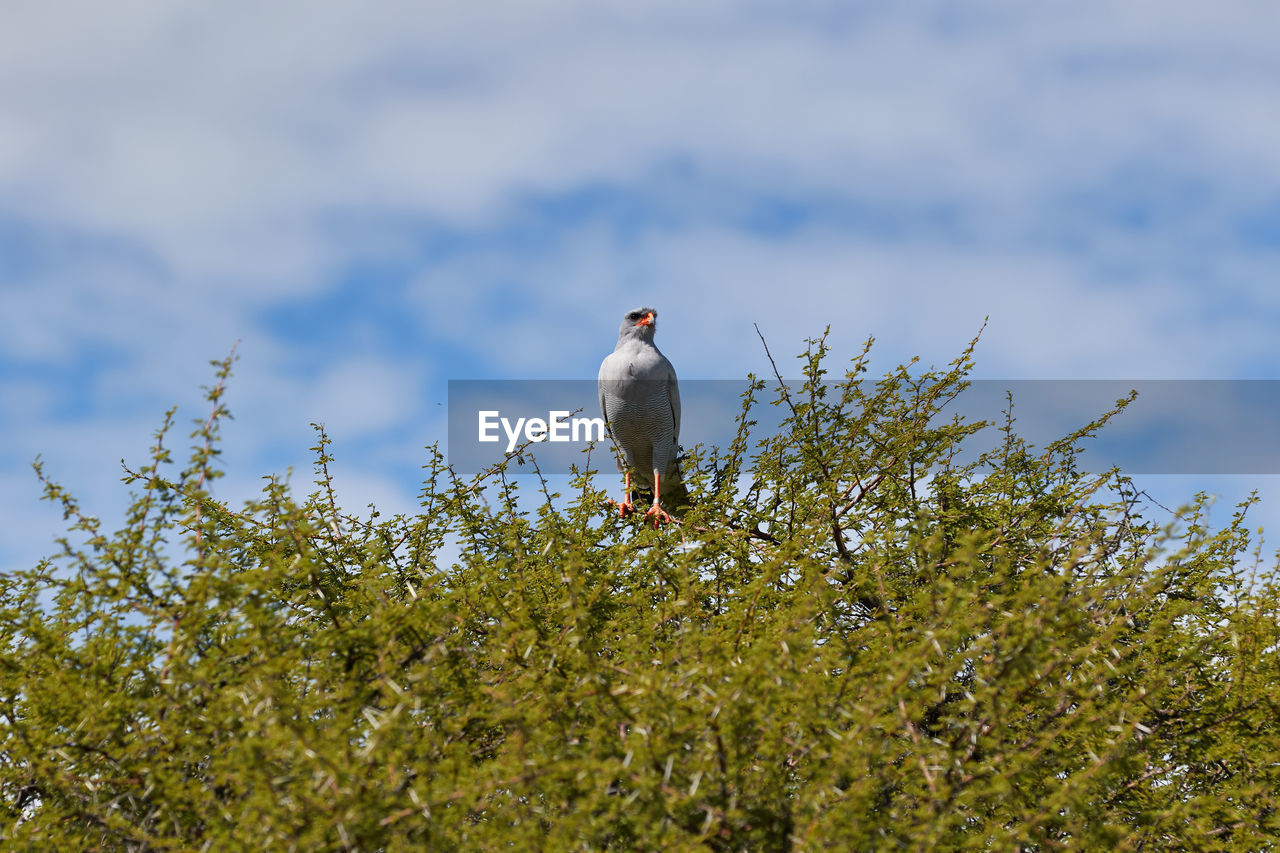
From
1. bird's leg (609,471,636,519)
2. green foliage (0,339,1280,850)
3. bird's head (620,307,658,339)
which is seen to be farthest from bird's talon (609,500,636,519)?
green foliage (0,339,1280,850)

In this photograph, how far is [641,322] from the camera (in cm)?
955

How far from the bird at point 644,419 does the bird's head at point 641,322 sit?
11.2 inches

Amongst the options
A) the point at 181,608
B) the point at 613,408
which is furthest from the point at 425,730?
the point at 613,408

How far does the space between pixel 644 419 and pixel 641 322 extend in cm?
109

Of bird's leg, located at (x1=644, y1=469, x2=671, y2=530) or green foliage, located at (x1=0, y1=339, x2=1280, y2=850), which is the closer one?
green foliage, located at (x1=0, y1=339, x2=1280, y2=850)

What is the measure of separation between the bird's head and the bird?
0.93 feet

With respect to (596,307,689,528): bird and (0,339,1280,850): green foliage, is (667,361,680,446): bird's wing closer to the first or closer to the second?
(596,307,689,528): bird

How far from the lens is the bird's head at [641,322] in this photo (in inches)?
375

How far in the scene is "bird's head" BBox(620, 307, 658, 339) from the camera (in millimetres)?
9516

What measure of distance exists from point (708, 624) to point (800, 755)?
138cm

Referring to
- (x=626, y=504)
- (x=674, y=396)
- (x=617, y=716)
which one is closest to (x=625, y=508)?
(x=626, y=504)

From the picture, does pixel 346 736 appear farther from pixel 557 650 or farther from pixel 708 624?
pixel 708 624

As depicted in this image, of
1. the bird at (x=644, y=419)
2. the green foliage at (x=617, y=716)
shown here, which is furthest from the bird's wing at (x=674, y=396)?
the green foliage at (x=617, y=716)

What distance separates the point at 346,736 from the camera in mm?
3443
